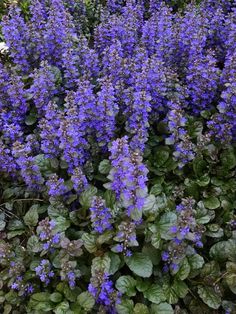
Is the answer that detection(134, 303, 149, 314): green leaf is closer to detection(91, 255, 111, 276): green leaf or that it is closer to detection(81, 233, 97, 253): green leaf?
detection(91, 255, 111, 276): green leaf

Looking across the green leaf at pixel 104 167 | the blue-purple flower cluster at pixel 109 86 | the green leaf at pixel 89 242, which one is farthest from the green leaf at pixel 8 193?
the green leaf at pixel 89 242

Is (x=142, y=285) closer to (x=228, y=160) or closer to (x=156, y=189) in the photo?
(x=156, y=189)

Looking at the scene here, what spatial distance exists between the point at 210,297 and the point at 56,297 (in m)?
1.40

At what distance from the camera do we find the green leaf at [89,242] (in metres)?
3.53

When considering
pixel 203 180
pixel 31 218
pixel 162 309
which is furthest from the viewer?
pixel 203 180

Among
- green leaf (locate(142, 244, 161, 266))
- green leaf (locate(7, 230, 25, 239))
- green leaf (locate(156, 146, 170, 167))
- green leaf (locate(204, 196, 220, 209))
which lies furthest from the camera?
green leaf (locate(156, 146, 170, 167))

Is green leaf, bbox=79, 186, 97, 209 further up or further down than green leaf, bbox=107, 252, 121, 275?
further up

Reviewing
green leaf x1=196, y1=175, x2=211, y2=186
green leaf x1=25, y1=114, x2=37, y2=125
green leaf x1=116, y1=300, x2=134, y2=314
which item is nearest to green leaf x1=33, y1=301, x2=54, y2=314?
green leaf x1=116, y1=300, x2=134, y2=314

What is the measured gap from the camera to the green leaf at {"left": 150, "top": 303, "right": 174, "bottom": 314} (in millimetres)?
3406

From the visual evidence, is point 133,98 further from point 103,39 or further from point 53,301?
point 53,301

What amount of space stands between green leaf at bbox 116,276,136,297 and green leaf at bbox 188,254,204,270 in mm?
576

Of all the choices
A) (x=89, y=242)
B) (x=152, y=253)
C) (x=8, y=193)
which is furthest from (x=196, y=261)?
(x=8, y=193)

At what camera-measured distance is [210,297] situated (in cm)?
357

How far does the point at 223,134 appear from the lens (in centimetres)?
437
